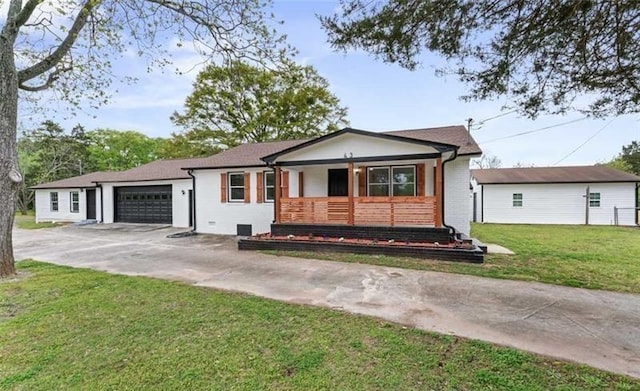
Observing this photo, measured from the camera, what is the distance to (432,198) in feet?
29.7

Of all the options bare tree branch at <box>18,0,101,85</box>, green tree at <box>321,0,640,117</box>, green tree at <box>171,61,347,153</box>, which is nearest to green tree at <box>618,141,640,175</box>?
green tree at <box>171,61,347,153</box>

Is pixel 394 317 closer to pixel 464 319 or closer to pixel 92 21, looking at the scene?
pixel 464 319

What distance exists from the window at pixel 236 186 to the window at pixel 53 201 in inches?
595

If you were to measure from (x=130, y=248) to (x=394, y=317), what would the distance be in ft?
29.9

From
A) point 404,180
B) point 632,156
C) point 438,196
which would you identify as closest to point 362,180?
point 404,180

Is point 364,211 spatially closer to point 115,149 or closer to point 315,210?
point 315,210

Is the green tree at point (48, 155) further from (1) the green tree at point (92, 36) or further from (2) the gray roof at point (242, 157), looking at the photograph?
(1) the green tree at point (92, 36)

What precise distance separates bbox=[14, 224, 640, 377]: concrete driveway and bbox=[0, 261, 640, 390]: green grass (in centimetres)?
42

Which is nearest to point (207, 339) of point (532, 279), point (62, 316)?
point (62, 316)

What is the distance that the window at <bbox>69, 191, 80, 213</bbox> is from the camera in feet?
63.1

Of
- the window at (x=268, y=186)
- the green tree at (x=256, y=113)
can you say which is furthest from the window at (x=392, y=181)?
the green tree at (x=256, y=113)

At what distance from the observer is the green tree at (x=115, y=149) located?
3206 centimetres

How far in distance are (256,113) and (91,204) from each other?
13.8 meters

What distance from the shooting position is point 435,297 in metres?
5.01
